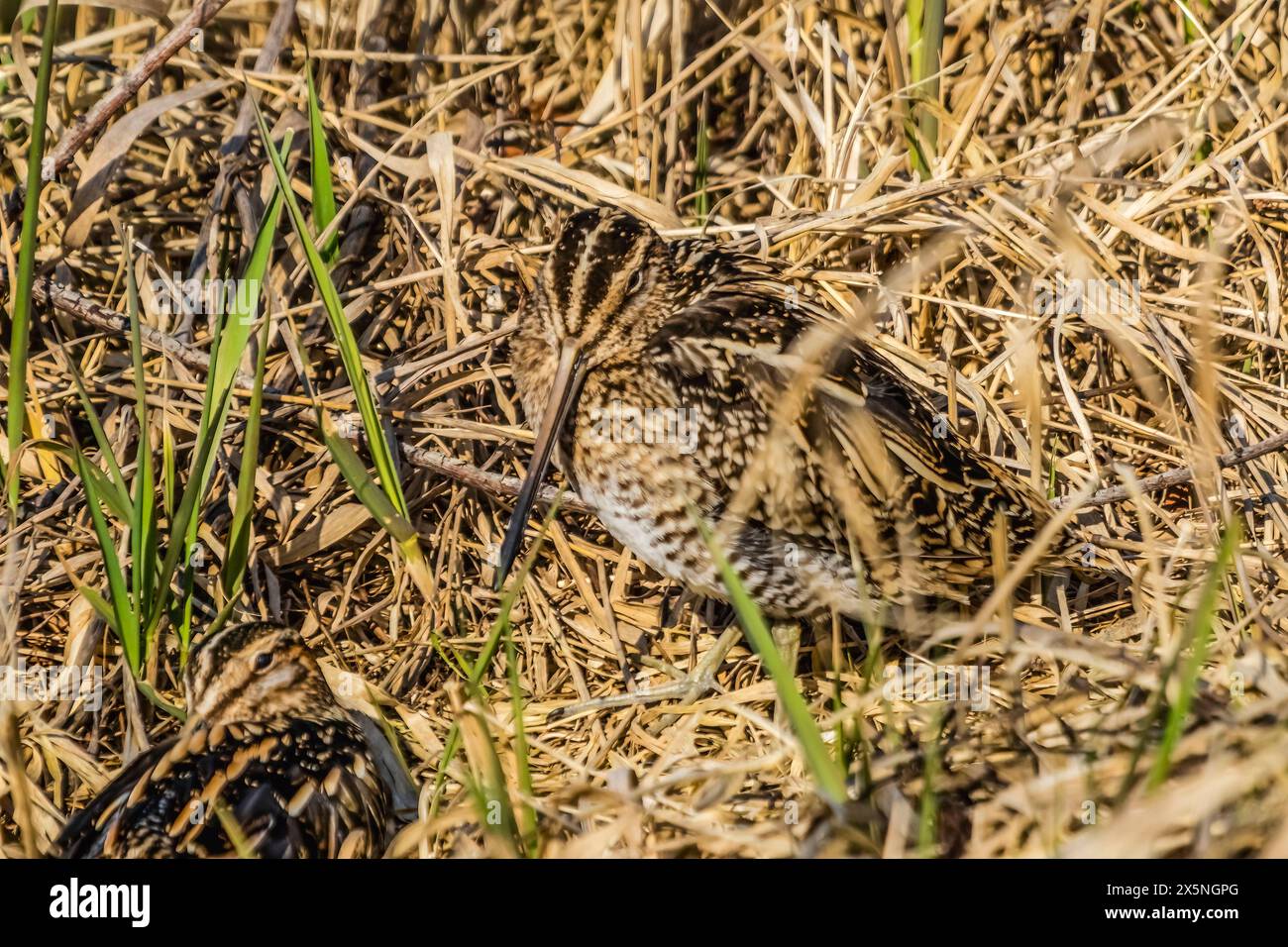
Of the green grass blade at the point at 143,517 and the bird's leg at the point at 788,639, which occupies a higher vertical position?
the green grass blade at the point at 143,517

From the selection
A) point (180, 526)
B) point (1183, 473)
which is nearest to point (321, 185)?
point (180, 526)

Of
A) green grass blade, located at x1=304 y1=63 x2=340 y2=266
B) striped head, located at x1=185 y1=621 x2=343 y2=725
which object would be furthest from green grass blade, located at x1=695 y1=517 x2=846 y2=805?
green grass blade, located at x1=304 y1=63 x2=340 y2=266

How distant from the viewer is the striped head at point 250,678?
11.5 ft

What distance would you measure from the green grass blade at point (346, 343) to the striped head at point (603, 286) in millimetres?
556

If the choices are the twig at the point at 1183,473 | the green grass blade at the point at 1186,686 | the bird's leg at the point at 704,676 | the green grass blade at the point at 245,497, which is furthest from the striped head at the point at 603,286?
the green grass blade at the point at 1186,686

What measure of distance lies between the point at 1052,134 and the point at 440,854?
3.47m

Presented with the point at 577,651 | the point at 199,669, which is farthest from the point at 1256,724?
the point at 199,669

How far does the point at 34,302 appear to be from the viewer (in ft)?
15.1

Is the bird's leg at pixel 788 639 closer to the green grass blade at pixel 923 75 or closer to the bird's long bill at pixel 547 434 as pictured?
the bird's long bill at pixel 547 434

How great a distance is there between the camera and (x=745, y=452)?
149 inches

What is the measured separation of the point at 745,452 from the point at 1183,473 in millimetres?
1355

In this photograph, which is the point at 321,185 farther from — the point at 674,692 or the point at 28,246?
the point at 674,692

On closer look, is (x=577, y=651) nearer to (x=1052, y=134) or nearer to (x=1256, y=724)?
(x=1256, y=724)

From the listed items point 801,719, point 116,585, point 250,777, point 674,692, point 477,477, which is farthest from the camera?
point 477,477
